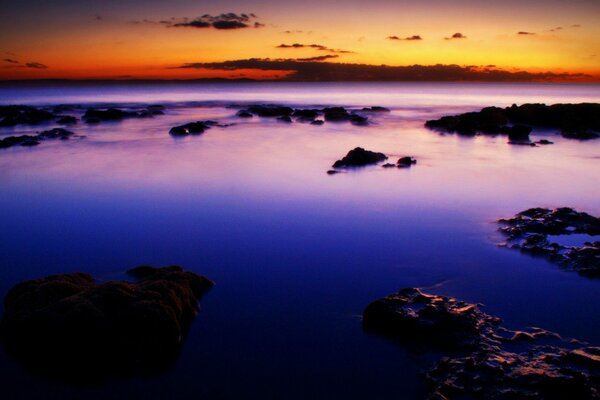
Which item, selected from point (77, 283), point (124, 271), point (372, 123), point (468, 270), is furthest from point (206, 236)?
point (372, 123)

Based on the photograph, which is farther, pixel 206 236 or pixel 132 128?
pixel 132 128

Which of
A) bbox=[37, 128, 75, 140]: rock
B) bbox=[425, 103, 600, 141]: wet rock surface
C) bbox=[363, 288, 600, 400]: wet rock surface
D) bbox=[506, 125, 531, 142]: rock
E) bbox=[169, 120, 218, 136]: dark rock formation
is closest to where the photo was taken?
bbox=[363, 288, 600, 400]: wet rock surface

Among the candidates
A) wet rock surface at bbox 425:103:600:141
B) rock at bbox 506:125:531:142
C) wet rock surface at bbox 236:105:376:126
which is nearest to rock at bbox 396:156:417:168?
rock at bbox 506:125:531:142

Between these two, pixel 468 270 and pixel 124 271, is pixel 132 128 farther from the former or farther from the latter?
pixel 468 270

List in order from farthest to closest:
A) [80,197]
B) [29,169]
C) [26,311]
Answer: [29,169], [80,197], [26,311]

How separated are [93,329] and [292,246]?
182 inches

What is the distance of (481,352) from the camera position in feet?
16.8

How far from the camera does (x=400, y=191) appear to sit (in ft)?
44.3

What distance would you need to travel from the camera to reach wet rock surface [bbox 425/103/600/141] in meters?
26.1

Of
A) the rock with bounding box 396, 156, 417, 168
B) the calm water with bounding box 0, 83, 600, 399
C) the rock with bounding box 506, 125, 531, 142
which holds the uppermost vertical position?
the rock with bounding box 506, 125, 531, 142

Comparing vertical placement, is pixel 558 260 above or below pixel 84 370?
above

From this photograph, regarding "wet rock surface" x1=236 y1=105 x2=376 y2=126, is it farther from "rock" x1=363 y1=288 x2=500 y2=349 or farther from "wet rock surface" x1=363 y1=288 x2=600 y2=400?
"wet rock surface" x1=363 y1=288 x2=600 y2=400

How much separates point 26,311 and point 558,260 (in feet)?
27.0

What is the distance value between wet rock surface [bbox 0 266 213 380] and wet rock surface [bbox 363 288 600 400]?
2628mm
